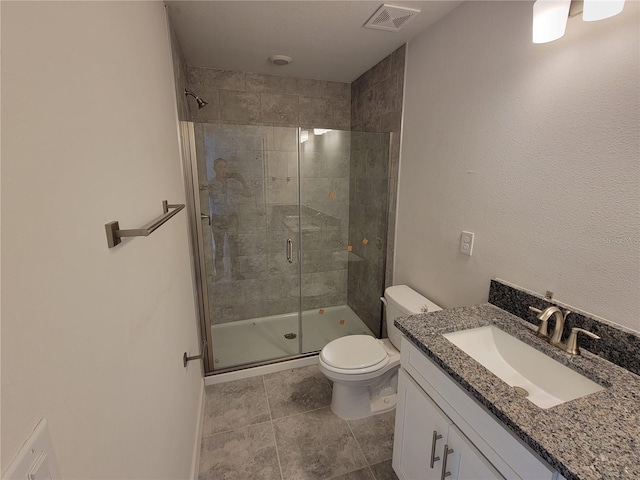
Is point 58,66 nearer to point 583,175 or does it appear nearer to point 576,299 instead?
point 583,175

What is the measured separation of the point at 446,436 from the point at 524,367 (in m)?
0.43

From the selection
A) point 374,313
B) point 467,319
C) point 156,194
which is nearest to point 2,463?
point 156,194

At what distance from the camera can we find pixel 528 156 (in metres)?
1.31

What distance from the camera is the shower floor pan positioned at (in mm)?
2520

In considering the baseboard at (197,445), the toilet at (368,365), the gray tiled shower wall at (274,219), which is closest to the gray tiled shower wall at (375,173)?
the gray tiled shower wall at (274,219)

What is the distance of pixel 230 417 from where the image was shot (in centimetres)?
196

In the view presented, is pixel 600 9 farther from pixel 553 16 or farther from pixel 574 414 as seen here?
pixel 574 414

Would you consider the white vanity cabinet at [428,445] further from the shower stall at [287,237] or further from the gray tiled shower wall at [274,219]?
the gray tiled shower wall at [274,219]

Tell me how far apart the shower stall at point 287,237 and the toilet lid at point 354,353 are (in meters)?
0.69

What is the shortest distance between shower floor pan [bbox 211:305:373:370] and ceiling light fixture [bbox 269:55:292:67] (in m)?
2.26

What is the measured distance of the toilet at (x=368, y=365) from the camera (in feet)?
5.92

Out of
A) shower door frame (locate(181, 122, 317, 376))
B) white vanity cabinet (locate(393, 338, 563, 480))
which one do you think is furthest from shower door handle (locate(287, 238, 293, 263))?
white vanity cabinet (locate(393, 338, 563, 480))

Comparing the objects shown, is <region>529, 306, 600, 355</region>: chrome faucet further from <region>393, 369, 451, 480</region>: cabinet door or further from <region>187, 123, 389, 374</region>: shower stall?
<region>187, 123, 389, 374</region>: shower stall

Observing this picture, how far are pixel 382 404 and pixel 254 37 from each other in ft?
8.53
